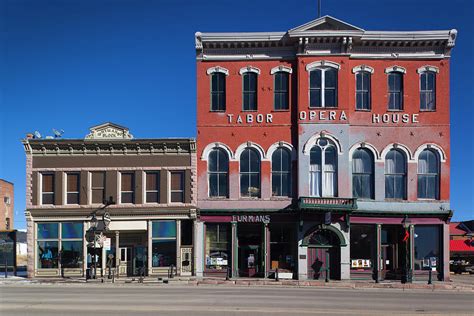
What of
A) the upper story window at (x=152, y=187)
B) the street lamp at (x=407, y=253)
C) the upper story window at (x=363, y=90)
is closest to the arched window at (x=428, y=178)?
the street lamp at (x=407, y=253)

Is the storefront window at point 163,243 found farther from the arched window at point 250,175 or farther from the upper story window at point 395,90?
the upper story window at point 395,90

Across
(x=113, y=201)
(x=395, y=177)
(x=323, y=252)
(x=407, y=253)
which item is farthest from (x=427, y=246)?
(x=113, y=201)

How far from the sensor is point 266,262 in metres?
32.9

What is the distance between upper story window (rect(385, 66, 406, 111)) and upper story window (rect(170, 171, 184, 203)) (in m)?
13.6

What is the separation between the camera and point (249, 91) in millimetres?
34188

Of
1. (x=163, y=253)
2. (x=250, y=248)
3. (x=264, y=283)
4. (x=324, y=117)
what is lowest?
(x=264, y=283)

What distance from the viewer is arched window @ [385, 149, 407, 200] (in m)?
33.3

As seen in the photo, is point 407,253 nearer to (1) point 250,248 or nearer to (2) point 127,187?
(1) point 250,248

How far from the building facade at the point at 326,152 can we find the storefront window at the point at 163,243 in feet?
5.91

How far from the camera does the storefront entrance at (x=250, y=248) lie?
33.2 m

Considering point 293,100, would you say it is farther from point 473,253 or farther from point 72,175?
point 473,253

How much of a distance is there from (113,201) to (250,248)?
29.1 feet

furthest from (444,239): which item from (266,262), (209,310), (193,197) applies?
(209,310)

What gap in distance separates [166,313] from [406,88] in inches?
926
